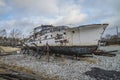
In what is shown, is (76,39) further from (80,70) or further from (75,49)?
(80,70)

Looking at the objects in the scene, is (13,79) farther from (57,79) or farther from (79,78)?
(79,78)

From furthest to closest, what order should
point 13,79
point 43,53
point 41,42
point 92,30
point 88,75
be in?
point 41,42, point 43,53, point 92,30, point 88,75, point 13,79

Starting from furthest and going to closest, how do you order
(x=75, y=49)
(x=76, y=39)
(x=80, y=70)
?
1. (x=76, y=39)
2. (x=75, y=49)
3. (x=80, y=70)

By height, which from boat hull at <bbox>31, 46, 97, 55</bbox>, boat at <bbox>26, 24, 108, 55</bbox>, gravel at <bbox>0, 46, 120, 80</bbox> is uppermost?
boat at <bbox>26, 24, 108, 55</bbox>

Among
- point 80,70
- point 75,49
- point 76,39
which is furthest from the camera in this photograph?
point 76,39

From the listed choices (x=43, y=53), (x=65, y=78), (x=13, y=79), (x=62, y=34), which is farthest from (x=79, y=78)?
(x=43, y=53)

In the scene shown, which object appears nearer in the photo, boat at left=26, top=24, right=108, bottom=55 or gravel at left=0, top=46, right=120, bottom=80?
gravel at left=0, top=46, right=120, bottom=80

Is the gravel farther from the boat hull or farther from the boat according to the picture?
the boat

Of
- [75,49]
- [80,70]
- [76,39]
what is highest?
[76,39]

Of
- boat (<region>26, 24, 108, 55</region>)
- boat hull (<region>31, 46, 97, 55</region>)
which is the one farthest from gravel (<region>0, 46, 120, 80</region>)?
boat (<region>26, 24, 108, 55</region>)

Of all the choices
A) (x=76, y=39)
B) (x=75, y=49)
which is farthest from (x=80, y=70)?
(x=76, y=39)

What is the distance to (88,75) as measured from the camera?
33.4ft

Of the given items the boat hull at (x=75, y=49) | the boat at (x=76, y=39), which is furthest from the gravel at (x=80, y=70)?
the boat at (x=76, y=39)

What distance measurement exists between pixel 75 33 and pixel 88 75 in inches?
331
